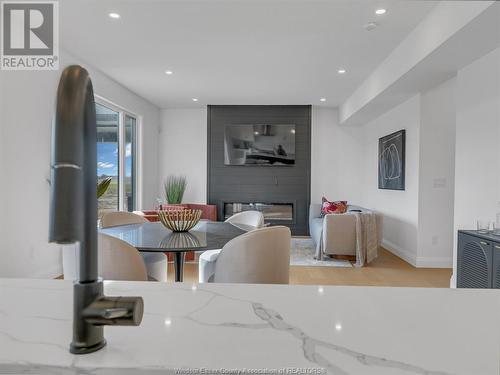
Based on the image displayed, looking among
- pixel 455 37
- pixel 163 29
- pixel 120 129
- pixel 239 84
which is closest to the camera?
pixel 455 37

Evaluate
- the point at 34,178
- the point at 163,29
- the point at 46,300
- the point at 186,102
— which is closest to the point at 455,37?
the point at 163,29

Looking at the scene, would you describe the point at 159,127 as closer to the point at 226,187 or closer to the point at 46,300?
the point at 226,187

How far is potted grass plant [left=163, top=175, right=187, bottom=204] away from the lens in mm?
6391

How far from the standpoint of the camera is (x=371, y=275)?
3.90 meters

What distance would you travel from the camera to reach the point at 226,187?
6598 millimetres

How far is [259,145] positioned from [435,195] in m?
3.28

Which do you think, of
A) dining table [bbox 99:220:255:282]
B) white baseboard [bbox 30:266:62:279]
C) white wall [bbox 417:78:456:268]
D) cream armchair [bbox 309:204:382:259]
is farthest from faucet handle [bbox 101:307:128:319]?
white wall [bbox 417:78:456:268]

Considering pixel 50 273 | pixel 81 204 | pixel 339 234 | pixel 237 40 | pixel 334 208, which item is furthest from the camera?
pixel 334 208

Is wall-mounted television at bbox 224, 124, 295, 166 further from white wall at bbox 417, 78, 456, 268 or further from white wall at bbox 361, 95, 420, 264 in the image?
white wall at bbox 417, 78, 456, 268

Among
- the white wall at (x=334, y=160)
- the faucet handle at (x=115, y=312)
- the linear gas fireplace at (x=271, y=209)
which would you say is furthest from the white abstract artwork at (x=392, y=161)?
the faucet handle at (x=115, y=312)

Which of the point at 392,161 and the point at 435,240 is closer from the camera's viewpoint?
the point at 435,240

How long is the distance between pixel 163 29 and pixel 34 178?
6.46 ft

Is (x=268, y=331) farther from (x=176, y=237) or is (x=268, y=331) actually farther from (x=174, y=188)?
(x=174, y=188)

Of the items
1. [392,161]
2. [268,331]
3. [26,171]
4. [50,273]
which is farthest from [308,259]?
[268,331]
